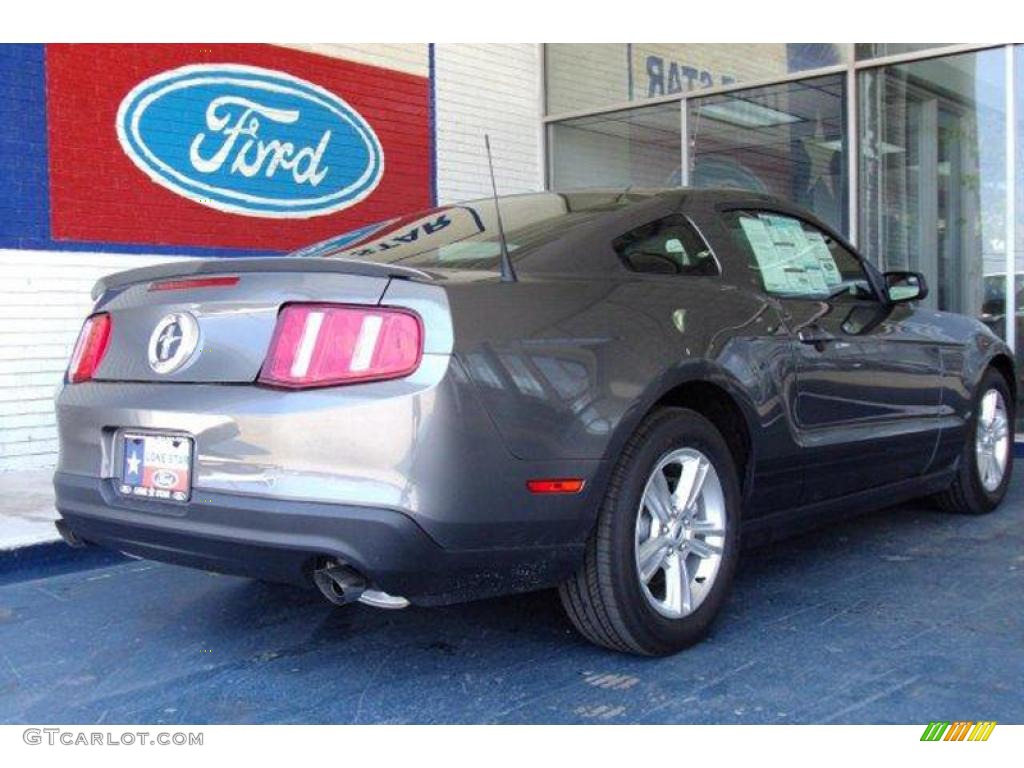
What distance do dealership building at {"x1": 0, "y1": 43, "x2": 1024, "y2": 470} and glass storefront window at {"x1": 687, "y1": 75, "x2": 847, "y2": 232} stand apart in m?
0.02

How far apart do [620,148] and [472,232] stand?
6972mm

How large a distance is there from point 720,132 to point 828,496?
19.7 ft

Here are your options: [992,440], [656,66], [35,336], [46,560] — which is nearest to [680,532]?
[992,440]

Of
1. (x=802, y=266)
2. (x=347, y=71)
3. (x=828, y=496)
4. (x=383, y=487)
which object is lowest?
(x=828, y=496)

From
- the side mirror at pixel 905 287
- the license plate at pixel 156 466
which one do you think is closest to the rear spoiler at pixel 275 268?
the license plate at pixel 156 466

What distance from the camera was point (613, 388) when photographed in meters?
3.01

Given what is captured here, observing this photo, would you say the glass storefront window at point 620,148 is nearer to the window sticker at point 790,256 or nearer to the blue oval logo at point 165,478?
the window sticker at point 790,256

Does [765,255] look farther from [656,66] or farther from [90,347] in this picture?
[656,66]

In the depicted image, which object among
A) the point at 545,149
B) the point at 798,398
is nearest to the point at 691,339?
the point at 798,398

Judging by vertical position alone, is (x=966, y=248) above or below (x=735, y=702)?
above

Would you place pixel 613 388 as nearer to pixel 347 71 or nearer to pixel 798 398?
pixel 798 398

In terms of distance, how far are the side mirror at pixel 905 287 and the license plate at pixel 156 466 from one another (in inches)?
123

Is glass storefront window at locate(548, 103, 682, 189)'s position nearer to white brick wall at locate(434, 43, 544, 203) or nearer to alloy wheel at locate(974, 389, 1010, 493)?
white brick wall at locate(434, 43, 544, 203)

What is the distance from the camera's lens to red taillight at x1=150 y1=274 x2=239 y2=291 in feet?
9.67
